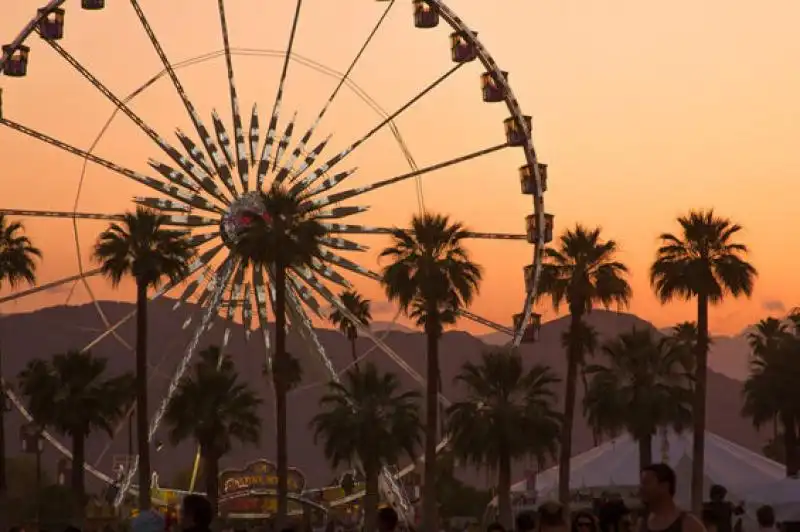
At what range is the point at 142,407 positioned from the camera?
73812 millimetres

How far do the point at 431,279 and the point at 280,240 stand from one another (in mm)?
13353

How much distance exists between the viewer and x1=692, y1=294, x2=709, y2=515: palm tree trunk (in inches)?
2982

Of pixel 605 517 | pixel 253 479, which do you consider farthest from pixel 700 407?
pixel 605 517

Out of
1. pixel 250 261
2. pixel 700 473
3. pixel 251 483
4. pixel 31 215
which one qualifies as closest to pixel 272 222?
pixel 250 261

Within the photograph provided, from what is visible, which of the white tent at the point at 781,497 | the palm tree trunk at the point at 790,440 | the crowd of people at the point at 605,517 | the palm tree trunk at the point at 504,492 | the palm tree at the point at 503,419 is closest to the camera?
the crowd of people at the point at 605,517

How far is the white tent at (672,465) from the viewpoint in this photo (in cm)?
8488

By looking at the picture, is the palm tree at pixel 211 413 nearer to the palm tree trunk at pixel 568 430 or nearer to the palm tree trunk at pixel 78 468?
the palm tree trunk at pixel 78 468

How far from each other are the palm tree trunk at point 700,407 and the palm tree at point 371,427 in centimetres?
1138

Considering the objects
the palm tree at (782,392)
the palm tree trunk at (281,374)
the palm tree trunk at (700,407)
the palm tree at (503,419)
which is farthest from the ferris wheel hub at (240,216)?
the palm tree at (782,392)

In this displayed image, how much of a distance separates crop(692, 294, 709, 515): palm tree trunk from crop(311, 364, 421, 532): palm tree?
11379 millimetres

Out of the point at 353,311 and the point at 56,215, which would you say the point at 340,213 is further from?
the point at 353,311

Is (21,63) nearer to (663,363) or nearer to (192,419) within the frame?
(192,419)

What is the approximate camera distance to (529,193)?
70.3 m

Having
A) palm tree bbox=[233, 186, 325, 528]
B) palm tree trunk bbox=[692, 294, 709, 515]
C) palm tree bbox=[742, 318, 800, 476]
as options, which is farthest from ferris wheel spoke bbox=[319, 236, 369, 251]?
palm tree bbox=[742, 318, 800, 476]
